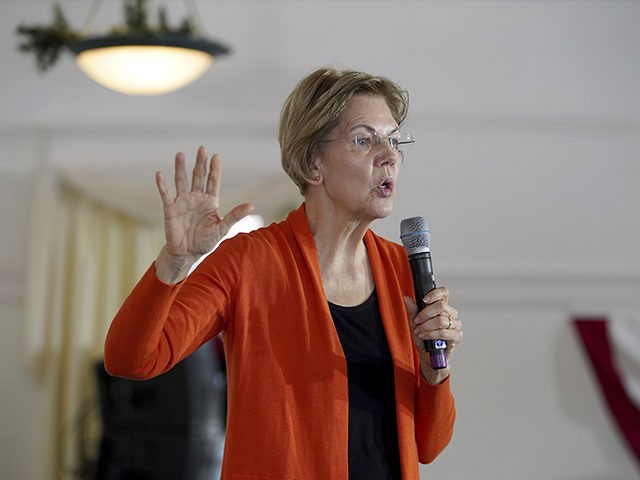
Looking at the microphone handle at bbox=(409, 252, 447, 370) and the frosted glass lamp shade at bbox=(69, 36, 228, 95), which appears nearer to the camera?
the microphone handle at bbox=(409, 252, 447, 370)

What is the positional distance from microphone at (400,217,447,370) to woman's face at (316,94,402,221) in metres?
0.06

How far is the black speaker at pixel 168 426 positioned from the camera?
3.79 m

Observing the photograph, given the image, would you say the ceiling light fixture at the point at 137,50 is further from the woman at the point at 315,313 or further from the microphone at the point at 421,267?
the microphone at the point at 421,267

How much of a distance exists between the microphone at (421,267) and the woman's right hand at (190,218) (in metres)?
0.38

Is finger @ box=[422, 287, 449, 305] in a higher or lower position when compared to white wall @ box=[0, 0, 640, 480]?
lower

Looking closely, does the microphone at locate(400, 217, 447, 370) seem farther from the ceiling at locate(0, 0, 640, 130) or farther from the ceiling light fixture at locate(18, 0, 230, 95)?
the ceiling at locate(0, 0, 640, 130)

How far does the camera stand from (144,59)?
4.02 metres

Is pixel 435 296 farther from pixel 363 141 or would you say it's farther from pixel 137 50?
pixel 137 50

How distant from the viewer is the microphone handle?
1.67m

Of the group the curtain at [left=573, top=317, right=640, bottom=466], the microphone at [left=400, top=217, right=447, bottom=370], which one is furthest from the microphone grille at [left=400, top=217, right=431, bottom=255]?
the curtain at [left=573, top=317, right=640, bottom=466]

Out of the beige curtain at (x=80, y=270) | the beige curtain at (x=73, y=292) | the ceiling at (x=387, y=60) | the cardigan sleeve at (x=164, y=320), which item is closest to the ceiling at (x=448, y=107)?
the ceiling at (x=387, y=60)

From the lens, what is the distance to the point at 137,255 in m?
5.14

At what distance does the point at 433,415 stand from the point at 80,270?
11.9 feet

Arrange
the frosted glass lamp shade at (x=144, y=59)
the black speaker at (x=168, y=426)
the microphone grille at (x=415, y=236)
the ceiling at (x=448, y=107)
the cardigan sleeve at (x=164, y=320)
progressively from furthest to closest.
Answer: the ceiling at (x=448, y=107)
the frosted glass lamp shade at (x=144, y=59)
the black speaker at (x=168, y=426)
the microphone grille at (x=415, y=236)
the cardigan sleeve at (x=164, y=320)
